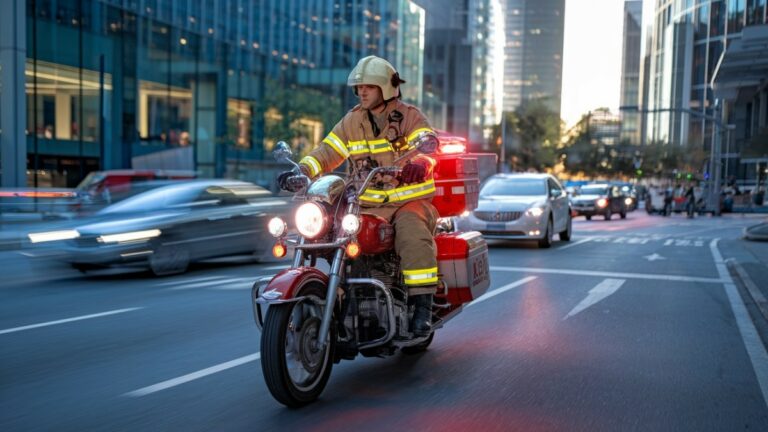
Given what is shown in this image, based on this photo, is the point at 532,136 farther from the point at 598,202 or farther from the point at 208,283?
the point at 208,283

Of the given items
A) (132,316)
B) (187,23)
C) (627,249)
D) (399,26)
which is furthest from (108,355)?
(399,26)

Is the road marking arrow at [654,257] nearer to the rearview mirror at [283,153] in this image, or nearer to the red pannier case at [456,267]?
the red pannier case at [456,267]

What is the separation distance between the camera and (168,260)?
454 inches

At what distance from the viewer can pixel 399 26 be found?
65312 millimetres

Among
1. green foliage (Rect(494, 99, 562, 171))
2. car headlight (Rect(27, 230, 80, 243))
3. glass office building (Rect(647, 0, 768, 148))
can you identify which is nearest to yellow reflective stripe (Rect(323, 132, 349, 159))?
car headlight (Rect(27, 230, 80, 243))

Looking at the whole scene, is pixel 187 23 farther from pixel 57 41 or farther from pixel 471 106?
pixel 471 106

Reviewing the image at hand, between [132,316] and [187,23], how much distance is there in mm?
38507

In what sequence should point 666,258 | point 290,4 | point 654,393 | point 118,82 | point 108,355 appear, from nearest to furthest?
point 654,393, point 108,355, point 666,258, point 118,82, point 290,4

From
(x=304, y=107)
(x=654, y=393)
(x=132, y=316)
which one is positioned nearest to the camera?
(x=654, y=393)

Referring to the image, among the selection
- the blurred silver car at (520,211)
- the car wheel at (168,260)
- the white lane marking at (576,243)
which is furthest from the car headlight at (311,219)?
the white lane marking at (576,243)

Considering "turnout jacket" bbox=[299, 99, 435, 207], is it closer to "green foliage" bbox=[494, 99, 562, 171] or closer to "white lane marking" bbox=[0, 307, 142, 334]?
"white lane marking" bbox=[0, 307, 142, 334]

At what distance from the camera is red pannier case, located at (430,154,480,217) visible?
5957mm

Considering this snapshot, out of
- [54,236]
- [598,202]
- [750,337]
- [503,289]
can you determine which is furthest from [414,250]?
[598,202]

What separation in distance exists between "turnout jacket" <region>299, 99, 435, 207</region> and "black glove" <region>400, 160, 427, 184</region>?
1.32ft
